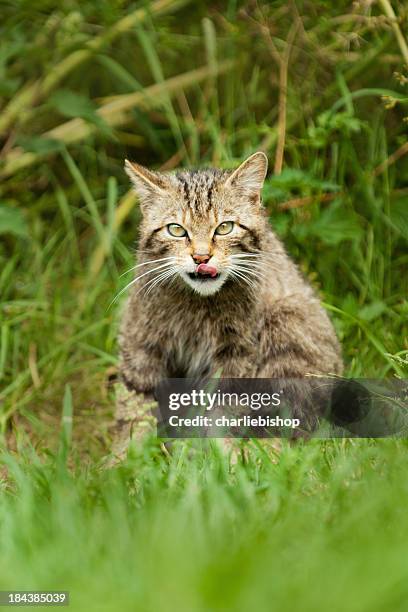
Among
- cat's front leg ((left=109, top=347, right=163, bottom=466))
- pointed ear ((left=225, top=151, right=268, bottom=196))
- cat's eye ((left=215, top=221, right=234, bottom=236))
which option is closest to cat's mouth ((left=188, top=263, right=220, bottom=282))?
cat's eye ((left=215, top=221, right=234, bottom=236))

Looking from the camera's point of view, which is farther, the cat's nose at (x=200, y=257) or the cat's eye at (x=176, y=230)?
the cat's eye at (x=176, y=230)

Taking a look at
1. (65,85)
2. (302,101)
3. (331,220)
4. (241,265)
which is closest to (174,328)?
(241,265)

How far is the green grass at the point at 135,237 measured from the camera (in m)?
2.57

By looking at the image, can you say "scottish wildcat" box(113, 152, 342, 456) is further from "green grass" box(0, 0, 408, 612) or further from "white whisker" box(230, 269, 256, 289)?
"green grass" box(0, 0, 408, 612)

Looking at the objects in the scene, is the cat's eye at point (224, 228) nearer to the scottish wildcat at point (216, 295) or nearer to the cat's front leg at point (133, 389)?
the scottish wildcat at point (216, 295)

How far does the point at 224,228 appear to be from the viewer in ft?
12.4

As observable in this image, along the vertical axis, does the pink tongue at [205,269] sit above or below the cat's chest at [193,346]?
above

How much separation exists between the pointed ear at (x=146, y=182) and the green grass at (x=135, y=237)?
721mm

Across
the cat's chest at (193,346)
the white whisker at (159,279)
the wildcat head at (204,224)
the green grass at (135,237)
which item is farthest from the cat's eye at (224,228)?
the green grass at (135,237)

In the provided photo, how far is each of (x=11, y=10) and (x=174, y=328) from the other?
2.02 m

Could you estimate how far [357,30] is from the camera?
4828mm

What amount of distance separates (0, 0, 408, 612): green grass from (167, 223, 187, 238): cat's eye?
81 centimetres

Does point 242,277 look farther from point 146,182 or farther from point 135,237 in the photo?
point 135,237

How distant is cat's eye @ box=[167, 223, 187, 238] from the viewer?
148 inches
